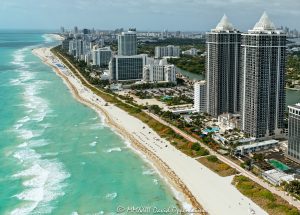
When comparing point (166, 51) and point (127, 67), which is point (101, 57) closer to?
point (127, 67)

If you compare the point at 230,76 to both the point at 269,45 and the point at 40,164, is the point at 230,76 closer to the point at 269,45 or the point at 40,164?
the point at 269,45

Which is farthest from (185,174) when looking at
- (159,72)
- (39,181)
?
(159,72)

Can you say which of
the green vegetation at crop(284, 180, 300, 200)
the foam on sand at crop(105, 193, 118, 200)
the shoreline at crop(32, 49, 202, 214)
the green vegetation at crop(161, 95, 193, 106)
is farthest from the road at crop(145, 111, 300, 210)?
the green vegetation at crop(161, 95, 193, 106)

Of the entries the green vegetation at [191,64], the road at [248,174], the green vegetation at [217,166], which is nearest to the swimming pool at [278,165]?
the road at [248,174]

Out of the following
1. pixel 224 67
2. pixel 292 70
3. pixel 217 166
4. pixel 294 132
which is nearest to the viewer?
pixel 217 166

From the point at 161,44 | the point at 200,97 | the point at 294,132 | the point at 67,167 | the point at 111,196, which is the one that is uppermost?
the point at 161,44

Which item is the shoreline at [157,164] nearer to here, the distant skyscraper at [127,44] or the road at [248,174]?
the road at [248,174]

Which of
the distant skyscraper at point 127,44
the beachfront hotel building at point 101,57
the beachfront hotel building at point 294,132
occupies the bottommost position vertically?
the beachfront hotel building at point 294,132
